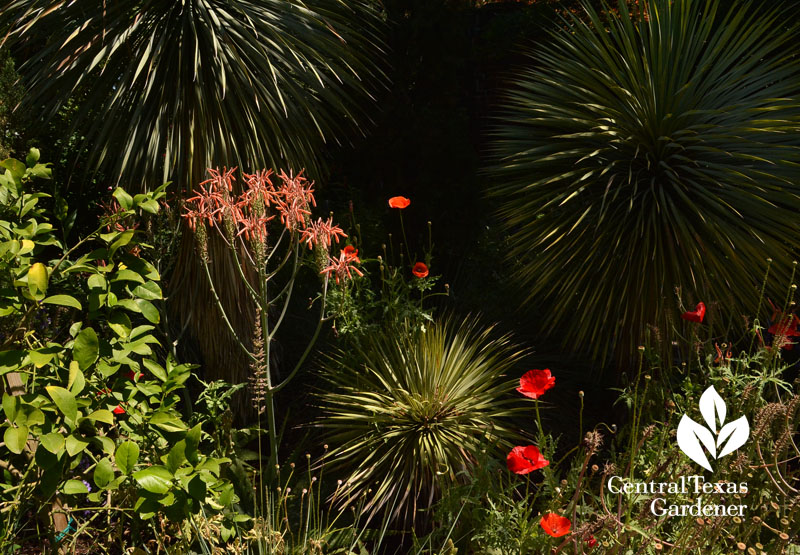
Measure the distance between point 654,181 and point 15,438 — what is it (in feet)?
10.2

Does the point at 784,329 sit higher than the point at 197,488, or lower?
higher

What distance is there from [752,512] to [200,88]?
10.3ft

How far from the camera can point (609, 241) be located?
372cm

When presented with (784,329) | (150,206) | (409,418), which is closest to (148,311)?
(150,206)

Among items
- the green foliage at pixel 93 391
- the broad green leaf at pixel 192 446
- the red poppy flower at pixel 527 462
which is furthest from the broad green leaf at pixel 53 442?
the red poppy flower at pixel 527 462

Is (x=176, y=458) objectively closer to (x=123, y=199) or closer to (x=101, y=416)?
(x=101, y=416)

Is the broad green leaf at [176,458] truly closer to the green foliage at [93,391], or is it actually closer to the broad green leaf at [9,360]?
the green foliage at [93,391]

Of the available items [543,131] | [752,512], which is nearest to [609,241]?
[543,131]

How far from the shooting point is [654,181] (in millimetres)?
3674

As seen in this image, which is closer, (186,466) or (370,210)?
(186,466)

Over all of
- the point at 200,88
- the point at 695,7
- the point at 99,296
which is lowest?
the point at 99,296

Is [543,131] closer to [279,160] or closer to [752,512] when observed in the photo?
[279,160]

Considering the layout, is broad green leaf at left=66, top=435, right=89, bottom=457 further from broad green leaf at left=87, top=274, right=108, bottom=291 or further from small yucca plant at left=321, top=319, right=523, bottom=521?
small yucca plant at left=321, top=319, right=523, bottom=521

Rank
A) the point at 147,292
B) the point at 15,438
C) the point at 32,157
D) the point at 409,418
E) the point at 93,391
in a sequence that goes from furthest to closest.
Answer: the point at 409,418
the point at 93,391
the point at 32,157
the point at 147,292
the point at 15,438
